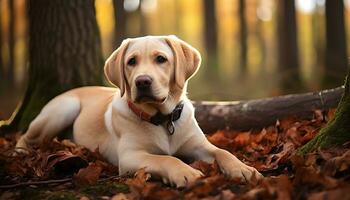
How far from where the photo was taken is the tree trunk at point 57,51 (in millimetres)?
6668

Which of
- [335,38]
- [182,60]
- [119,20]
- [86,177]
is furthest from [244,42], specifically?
[86,177]

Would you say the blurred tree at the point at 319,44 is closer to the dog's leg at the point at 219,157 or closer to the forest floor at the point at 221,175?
the forest floor at the point at 221,175

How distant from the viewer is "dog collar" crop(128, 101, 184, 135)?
4.61 metres

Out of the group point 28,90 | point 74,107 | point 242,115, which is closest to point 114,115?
point 74,107

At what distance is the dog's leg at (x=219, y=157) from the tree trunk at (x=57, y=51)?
267 centimetres

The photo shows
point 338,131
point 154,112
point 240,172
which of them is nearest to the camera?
point 240,172

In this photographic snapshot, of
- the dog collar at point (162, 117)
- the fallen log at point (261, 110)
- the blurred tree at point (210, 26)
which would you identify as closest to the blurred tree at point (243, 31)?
the blurred tree at point (210, 26)

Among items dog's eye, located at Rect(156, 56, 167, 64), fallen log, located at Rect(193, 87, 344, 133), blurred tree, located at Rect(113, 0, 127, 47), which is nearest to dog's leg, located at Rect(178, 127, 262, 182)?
dog's eye, located at Rect(156, 56, 167, 64)

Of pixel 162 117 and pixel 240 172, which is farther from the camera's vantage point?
pixel 162 117

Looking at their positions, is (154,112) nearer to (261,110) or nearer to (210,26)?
(261,110)

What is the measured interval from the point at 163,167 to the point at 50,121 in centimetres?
259

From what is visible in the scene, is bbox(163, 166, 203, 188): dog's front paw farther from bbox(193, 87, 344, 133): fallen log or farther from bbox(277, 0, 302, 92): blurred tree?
bbox(277, 0, 302, 92): blurred tree

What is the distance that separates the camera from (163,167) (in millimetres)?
3852

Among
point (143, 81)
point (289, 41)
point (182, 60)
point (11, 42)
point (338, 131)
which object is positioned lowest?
point (338, 131)
